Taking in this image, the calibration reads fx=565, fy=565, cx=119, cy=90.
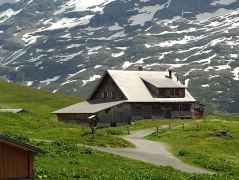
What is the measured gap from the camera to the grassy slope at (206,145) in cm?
5653

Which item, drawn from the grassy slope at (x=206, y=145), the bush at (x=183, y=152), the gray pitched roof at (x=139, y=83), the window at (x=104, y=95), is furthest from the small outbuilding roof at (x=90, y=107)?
the bush at (x=183, y=152)

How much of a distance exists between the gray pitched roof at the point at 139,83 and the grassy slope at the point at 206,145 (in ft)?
92.9

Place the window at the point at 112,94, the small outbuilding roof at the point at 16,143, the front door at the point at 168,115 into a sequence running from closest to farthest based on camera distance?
the small outbuilding roof at the point at 16,143 → the window at the point at 112,94 → the front door at the point at 168,115

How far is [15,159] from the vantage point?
36.8m

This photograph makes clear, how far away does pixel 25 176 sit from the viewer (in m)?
37.3

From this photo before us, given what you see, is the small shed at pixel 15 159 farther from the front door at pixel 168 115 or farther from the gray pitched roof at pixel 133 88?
the front door at pixel 168 115

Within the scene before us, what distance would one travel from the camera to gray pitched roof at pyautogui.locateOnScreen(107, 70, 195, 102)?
121 meters

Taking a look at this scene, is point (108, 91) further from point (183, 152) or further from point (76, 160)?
point (76, 160)

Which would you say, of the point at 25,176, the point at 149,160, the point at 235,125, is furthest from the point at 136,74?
the point at 25,176

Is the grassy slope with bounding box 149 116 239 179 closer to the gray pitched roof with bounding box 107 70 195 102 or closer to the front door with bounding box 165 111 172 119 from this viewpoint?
the gray pitched roof with bounding box 107 70 195 102

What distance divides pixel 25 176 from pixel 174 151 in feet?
104

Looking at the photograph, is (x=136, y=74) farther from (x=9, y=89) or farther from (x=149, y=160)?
(x=149, y=160)

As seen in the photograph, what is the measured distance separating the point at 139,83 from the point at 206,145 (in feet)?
185

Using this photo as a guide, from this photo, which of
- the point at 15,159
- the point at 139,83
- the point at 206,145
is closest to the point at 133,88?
the point at 139,83
